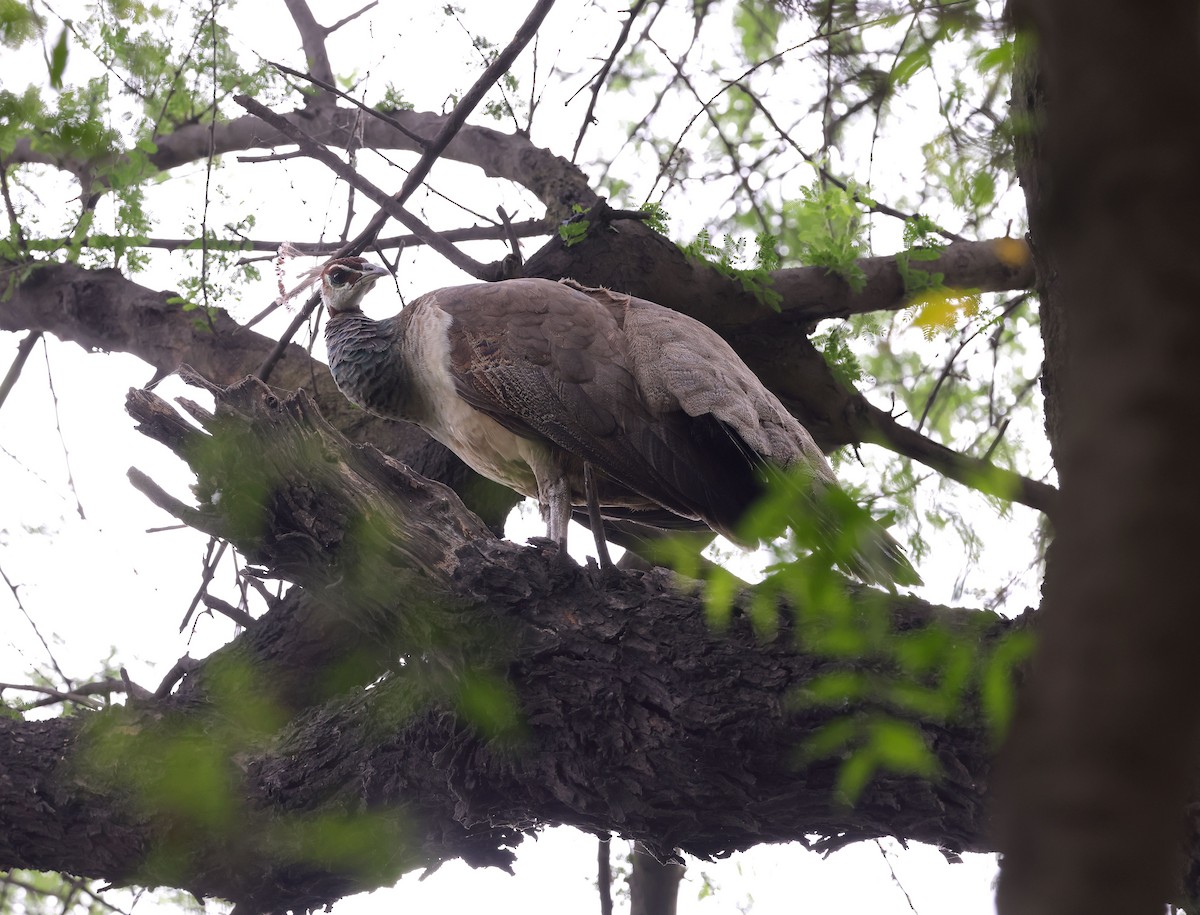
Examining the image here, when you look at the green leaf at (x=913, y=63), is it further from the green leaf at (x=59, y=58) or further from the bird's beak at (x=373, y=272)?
the bird's beak at (x=373, y=272)

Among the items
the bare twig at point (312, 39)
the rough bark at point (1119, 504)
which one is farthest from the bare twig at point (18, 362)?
the rough bark at point (1119, 504)

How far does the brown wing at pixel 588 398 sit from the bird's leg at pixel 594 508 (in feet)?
0.24

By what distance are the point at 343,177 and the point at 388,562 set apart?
155 cm

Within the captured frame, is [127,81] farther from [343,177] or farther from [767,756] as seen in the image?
[767,756]

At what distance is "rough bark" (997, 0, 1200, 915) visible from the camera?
1.73ft

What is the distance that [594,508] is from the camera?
3.57 metres

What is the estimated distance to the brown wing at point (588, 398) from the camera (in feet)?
10.4

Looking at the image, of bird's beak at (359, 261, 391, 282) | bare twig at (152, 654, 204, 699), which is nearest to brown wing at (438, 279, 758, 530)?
bird's beak at (359, 261, 391, 282)

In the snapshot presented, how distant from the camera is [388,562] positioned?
118 inches

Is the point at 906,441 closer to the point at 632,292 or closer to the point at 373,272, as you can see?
the point at 632,292

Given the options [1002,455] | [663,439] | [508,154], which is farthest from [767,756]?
[508,154]

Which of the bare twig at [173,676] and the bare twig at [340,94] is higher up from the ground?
the bare twig at [340,94]

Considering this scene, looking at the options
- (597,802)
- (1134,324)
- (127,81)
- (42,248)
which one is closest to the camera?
(1134,324)

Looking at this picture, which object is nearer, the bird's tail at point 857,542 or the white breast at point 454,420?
the bird's tail at point 857,542
